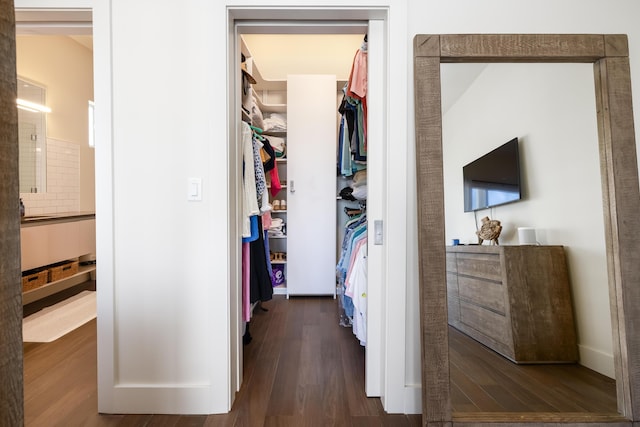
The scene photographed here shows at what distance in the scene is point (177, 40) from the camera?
59.1 inches

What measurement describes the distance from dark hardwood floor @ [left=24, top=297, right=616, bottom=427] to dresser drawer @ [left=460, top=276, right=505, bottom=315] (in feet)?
0.54

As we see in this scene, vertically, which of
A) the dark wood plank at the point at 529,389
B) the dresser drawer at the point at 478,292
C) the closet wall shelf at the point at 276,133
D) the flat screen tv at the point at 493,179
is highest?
the closet wall shelf at the point at 276,133

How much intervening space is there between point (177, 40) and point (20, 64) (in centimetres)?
338

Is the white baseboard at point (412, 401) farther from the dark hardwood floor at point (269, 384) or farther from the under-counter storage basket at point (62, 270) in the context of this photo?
the under-counter storage basket at point (62, 270)

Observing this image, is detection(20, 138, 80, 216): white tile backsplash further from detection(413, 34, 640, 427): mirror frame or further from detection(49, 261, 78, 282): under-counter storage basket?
detection(413, 34, 640, 427): mirror frame

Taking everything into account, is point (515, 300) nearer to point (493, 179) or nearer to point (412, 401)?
point (493, 179)

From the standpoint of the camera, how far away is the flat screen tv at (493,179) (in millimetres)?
1378

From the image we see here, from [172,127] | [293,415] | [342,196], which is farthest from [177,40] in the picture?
[342,196]

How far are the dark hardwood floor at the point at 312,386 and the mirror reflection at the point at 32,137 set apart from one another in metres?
2.25

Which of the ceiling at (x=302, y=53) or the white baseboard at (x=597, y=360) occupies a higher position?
the ceiling at (x=302, y=53)

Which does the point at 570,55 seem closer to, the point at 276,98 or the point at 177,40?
the point at 177,40

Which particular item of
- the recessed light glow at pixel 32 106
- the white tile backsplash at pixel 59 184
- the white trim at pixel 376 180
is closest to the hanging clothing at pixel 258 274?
the white trim at pixel 376 180

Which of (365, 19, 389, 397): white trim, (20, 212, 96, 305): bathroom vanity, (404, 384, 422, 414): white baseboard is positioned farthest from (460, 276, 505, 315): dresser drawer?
(20, 212, 96, 305): bathroom vanity

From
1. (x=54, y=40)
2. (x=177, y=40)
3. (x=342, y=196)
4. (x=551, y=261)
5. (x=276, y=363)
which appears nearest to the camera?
(x=551, y=261)
